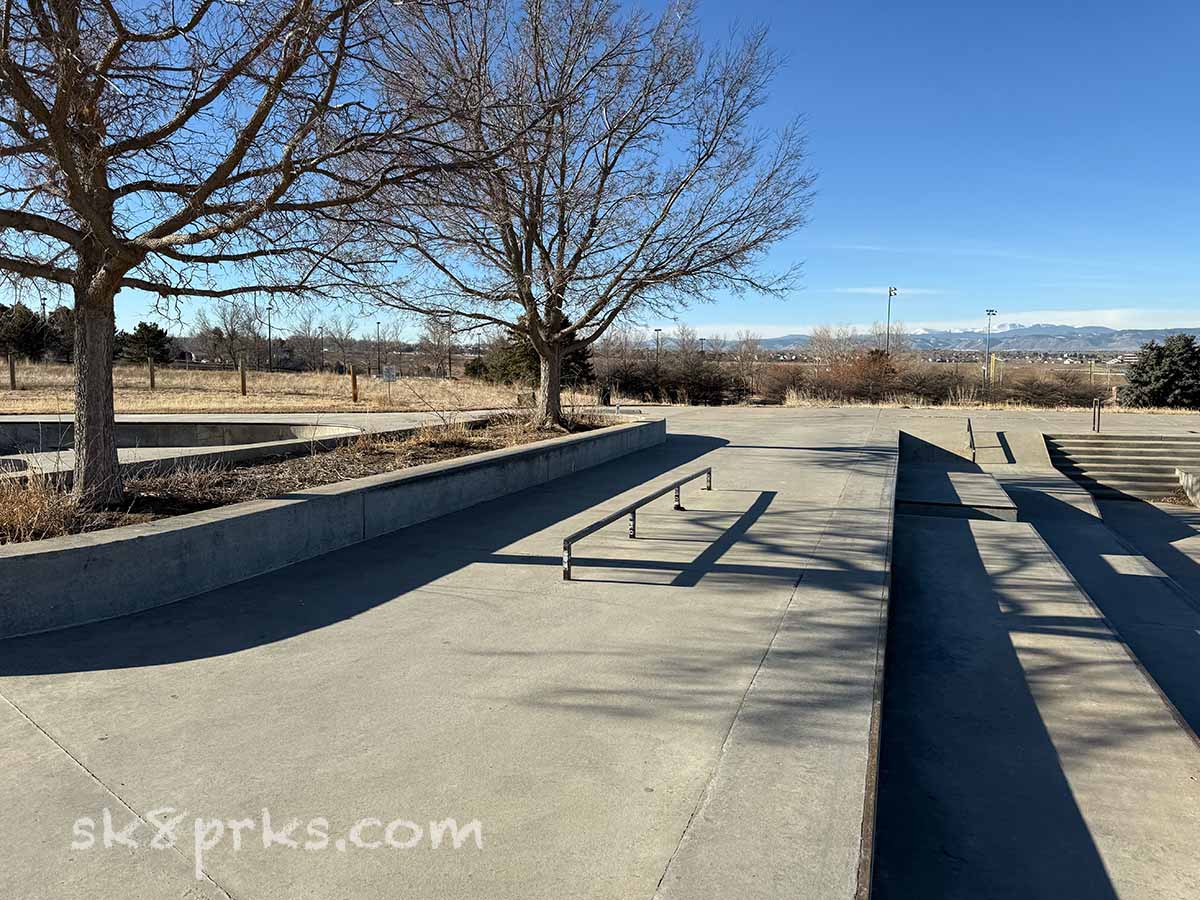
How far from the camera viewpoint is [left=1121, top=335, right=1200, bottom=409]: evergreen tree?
Answer: 33.3m

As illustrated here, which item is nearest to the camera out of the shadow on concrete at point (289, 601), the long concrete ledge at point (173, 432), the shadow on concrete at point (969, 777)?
the shadow on concrete at point (969, 777)

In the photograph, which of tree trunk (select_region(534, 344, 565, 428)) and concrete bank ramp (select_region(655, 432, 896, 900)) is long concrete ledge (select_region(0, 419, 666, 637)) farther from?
tree trunk (select_region(534, 344, 565, 428))

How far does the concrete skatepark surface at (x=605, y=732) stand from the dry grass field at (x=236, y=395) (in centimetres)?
1301

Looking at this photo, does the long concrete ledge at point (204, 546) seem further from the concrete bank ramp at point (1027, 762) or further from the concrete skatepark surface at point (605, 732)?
the concrete bank ramp at point (1027, 762)

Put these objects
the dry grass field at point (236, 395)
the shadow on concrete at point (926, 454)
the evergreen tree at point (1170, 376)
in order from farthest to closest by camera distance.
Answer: the evergreen tree at point (1170, 376) → the dry grass field at point (236, 395) → the shadow on concrete at point (926, 454)

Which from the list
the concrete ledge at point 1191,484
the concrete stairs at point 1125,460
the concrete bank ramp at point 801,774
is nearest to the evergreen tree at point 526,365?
the concrete stairs at point 1125,460

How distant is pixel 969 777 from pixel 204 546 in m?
5.15

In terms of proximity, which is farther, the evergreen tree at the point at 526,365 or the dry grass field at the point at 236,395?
the evergreen tree at the point at 526,365

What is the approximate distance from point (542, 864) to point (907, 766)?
→ 262cm

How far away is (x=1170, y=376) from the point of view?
3353 centimetres

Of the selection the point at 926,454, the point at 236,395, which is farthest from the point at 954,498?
the point at 236,395

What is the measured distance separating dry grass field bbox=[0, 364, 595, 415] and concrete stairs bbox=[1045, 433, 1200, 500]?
1294 cm

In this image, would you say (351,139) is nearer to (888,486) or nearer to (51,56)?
(51,56)

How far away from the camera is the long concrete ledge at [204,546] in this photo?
4.85 metres
